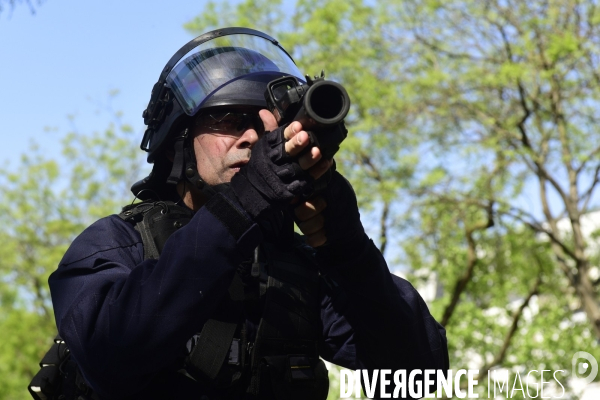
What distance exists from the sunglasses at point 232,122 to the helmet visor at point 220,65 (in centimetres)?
7

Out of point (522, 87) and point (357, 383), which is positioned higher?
point (522, 87)

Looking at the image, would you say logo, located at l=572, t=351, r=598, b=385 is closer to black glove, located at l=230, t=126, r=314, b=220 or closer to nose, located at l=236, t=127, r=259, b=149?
nose, located at l=236, t=127, r=259, b=149

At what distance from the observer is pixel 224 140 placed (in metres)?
2.66

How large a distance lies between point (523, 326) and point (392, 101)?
5.14 metres

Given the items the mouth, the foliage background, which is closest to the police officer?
the mouth

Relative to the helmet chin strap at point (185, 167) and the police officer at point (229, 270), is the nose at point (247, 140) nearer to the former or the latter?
the police officer at point (229, 270)

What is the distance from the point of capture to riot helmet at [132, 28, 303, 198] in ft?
8.89

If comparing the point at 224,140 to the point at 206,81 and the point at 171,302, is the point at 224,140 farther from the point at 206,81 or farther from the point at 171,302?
the point at 171,302

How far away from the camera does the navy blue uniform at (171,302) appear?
81.1 inches

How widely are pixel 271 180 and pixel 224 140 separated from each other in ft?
2.15

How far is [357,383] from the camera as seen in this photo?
2.88 meters

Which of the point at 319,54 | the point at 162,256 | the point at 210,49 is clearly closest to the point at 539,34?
the point at 319,54

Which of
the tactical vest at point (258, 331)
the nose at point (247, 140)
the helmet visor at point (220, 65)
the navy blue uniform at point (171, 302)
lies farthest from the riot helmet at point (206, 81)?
the navy blue uniform at point (171, 302)

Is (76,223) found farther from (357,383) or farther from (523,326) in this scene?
(357,383)
